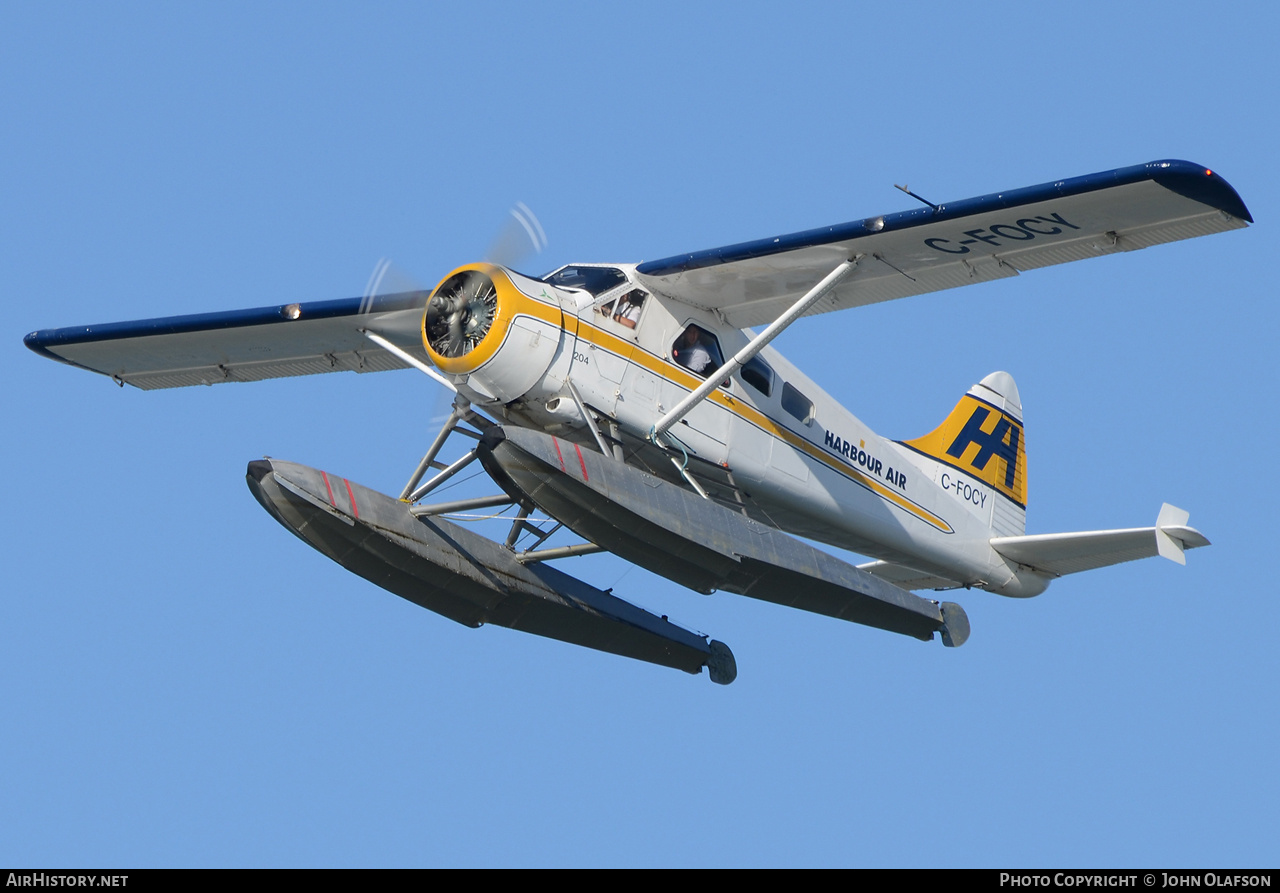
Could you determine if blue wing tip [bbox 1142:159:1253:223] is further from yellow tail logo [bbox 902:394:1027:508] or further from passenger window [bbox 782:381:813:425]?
yellow tail logo [bbox 902:394:1027:508]

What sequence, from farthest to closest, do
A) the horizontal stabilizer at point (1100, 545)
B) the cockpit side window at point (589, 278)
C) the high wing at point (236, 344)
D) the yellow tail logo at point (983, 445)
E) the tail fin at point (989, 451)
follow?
the yellow tail logo at point (983, 445)
the tail fin at point (989, 451)
the high wing at point (236, 344)
the horizontal stabilizer at point (1100, 545)
the cockpit side window at point (589, 278)

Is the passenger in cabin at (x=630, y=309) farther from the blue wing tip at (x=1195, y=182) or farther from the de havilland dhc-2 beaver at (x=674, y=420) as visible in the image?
the blue wing tip at (x=1195, y=182)

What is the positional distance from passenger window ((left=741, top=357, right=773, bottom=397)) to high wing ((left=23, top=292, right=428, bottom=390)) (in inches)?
128

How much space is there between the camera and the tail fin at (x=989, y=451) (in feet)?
64.1

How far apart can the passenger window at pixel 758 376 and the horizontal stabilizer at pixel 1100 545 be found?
144 inches

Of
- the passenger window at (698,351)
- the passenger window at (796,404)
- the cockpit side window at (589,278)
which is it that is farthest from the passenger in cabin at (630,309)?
the passenger window at (796,404)

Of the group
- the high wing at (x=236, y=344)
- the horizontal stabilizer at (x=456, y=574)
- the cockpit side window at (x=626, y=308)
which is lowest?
the horizontal stabilizer at (x=456, y=574)

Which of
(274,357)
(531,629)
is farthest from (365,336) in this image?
(531,629)

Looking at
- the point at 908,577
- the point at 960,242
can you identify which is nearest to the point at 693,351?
the point at 960,242

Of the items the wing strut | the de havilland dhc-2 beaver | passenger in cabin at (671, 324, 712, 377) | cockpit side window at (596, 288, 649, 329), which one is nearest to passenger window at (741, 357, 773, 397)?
the de havilland dhc-2 beaver

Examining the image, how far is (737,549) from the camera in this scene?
50.3ft

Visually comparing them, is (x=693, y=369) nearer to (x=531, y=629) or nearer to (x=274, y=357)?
(x=531, y=629)

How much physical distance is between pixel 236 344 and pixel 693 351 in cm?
516
